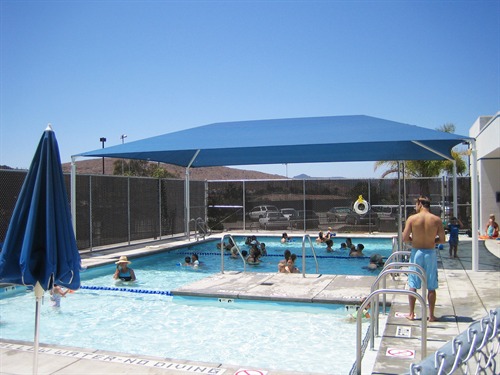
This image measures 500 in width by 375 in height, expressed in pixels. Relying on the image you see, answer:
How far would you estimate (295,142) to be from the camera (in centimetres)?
1172

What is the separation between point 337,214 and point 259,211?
3.60 metres

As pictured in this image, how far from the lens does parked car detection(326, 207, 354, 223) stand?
845 inches

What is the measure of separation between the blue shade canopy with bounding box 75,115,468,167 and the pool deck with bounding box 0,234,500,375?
3027mm

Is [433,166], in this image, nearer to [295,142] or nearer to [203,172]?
[295,142]

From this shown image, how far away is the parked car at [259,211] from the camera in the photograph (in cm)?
2265

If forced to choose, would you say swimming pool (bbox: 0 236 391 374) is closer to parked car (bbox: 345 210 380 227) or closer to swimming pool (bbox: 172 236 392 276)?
swimming pool (bbox: 172 236 392 276)

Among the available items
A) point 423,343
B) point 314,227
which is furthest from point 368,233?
point 423,343

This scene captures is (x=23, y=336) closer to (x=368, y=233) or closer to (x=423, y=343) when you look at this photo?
(x=423, y=343)

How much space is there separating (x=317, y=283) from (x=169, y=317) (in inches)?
120

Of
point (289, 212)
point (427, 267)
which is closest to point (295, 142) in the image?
point (427, 267)

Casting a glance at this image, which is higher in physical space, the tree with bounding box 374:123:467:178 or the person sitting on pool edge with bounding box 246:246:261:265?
the tree with bounding box 374:123:467:178

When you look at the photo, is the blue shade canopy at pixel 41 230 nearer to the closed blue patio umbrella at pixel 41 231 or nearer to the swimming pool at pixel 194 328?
the closed blue patio umbrella at pixel 41 231

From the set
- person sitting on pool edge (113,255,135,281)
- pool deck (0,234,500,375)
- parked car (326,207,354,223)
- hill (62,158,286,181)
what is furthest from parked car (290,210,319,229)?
→ hill (62,158,286,181)

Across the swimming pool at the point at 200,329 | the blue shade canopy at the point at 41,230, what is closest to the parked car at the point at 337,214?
the swimming pool at the point at 200,329
